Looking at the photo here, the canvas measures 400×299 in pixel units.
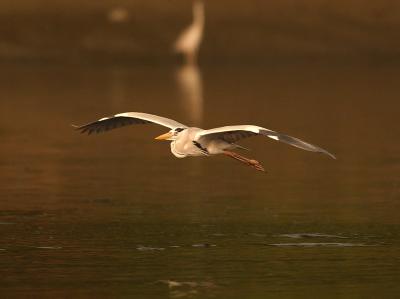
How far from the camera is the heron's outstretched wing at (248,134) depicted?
1356 centimetres

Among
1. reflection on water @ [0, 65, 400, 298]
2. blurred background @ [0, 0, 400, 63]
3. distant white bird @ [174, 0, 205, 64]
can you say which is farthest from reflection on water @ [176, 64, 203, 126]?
blurred background @ [0, 0, 400, 63]

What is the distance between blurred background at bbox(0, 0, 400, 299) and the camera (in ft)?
43.1

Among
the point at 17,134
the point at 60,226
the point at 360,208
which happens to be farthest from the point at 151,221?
the point at 17,134

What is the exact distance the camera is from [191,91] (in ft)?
125

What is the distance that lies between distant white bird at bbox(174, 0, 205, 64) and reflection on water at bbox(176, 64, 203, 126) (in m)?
0.45

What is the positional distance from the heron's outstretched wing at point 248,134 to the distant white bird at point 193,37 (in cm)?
2983

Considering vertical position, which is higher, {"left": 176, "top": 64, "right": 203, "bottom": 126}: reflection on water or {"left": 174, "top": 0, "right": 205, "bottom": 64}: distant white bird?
{"left": 174, "top": 0, "right": 205, "bottom": 64}: distant white bird

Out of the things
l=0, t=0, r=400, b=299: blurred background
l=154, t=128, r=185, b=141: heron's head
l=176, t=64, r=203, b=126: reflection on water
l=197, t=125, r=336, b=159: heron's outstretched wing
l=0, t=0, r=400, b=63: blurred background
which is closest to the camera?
l=0, t=0, r=400, b=299: blurred background

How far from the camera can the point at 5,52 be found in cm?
4578

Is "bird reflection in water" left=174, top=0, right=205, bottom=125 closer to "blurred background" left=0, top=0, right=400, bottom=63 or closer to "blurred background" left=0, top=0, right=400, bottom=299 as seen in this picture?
"blurred background" left=0, top=0, right=400, bottom=299

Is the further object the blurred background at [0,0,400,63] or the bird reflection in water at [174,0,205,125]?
the blurred background at [0,0,400,63]

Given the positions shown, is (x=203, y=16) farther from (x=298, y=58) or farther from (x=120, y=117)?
(x=120, y=117)

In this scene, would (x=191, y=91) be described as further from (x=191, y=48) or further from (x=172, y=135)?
(x=172, y=135)

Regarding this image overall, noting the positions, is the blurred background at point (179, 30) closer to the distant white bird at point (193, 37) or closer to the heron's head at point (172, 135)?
the distant white bird at point (193, 37)
